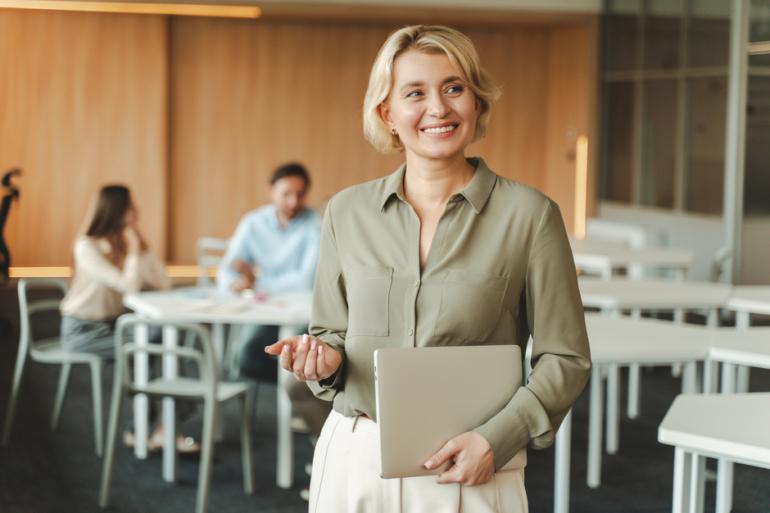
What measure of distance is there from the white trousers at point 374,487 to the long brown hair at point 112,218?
363 centimetres

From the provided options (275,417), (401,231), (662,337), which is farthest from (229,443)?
(401,231)

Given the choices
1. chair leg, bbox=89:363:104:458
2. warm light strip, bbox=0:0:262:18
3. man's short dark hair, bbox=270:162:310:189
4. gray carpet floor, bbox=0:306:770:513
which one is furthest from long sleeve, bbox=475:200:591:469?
warm light strip, bbox=0:0:262:18

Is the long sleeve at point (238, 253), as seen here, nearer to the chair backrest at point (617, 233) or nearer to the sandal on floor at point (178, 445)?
the sandal on floor at point (178, 445)

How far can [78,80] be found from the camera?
10422 millimetres

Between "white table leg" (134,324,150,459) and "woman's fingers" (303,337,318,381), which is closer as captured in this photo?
"woman's fingers" (303,337,318,381)

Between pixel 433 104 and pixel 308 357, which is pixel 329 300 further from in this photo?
pixel 433 104

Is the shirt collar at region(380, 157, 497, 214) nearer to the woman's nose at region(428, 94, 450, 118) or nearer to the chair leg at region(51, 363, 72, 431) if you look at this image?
the woman's nose at region(428, 94, 450, 118)

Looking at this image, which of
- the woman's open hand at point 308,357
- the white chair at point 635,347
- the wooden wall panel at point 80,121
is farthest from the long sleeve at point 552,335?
the wooden wall panel at point 80,121

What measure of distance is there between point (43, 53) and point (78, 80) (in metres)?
0.40

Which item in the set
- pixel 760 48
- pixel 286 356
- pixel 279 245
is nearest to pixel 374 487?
pixel 286 356

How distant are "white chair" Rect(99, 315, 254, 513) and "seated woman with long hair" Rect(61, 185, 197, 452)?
0.65 meters

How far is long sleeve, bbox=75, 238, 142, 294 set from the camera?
5.32 m

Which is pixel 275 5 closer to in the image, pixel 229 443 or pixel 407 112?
pixel 229 443

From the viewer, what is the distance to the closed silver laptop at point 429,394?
5.78 ft
